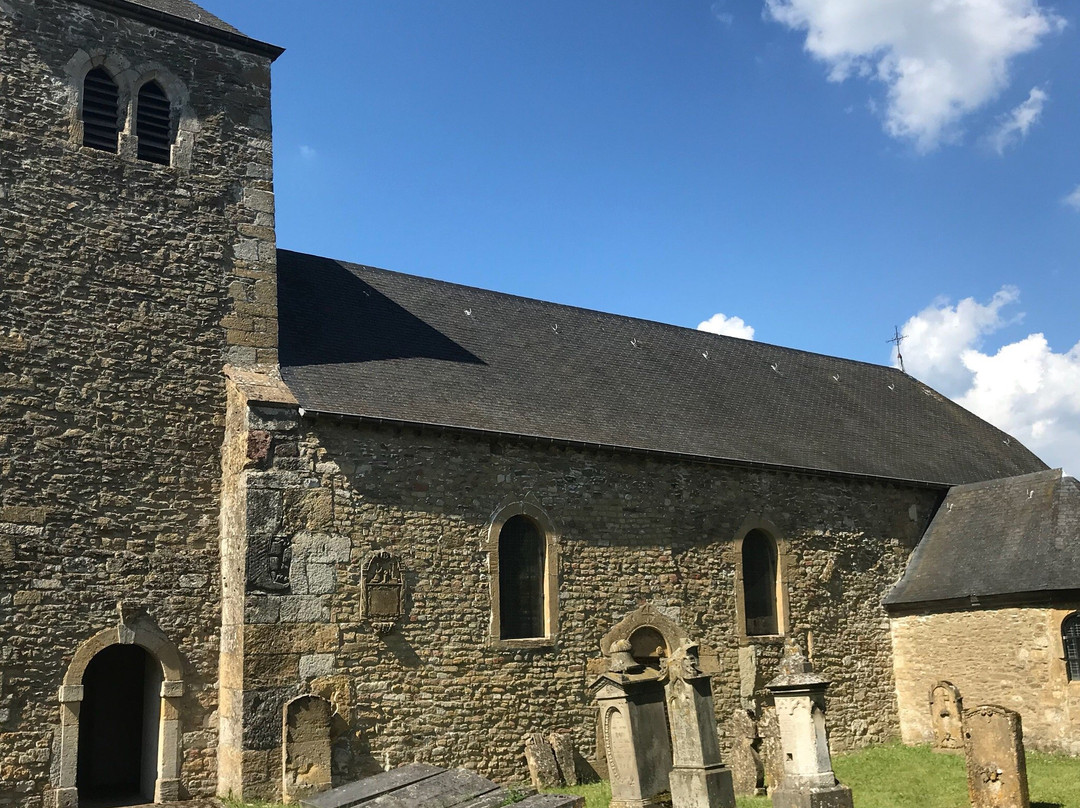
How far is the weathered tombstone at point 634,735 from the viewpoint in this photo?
1006 centimetres

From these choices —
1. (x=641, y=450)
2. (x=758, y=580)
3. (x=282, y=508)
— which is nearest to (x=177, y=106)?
(x=282, y=508)

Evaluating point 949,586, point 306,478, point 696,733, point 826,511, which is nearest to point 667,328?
point 826,511

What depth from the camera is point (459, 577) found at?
13070 millimetres

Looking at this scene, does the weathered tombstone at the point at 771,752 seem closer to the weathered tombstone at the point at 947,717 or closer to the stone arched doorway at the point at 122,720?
the weathered tombstone at the point at 947,717

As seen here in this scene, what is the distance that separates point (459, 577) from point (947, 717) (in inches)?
347

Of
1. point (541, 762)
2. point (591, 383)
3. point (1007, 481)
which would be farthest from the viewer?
point (1007, 481)

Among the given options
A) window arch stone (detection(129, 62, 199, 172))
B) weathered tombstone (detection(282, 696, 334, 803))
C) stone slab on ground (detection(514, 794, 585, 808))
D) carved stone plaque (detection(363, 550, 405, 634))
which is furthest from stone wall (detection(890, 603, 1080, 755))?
window arch stone (detection(129, 62, 199, 172))

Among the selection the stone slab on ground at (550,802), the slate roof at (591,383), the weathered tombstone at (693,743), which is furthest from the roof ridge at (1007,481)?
the stone slab on ground at (550,802)

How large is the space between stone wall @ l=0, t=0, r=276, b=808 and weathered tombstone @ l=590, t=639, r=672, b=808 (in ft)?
16.1

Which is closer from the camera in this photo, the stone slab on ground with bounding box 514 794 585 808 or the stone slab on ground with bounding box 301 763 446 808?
the stone slab on ground with bounding box 514 794 585 808

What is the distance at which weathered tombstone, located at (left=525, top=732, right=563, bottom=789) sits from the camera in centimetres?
1280

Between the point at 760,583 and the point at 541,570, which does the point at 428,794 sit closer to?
the point at 541,570

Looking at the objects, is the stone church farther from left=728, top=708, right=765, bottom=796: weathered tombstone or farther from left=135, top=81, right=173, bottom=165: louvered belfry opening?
left=728, top=708, right=765, bottom=796: weathered tombstone

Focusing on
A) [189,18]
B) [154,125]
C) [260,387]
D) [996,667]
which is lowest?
[996,667]
